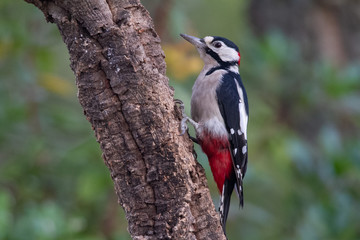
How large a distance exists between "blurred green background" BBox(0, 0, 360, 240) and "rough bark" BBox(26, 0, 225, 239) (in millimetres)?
1212

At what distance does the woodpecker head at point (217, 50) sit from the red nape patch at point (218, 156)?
2.48 ft

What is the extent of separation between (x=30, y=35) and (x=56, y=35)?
0.77ft

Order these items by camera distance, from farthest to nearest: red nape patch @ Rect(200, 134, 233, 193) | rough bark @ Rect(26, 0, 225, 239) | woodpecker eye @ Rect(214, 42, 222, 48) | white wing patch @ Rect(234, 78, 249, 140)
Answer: woodpecker eye @ Rect(214, 42, 222, 48) < white wing patch @ Rect(234, 78, 249, 140) < red nape patch @ Rect(200, 134, 233, 193) < rough bark @ Rect(26, 0, 225, 239)

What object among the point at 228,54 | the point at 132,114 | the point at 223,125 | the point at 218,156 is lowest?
the point at 132,114

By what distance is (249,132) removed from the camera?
18.5ft

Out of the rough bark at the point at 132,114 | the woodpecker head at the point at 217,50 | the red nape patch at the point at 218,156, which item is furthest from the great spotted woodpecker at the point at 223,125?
the rough bark at the point at 132,114

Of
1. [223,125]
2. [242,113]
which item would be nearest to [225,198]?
[223,125]

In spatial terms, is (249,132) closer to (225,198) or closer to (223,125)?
(223,125)

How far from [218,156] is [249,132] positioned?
1.86m

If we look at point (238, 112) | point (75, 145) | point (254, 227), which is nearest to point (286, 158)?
point (254, 227)

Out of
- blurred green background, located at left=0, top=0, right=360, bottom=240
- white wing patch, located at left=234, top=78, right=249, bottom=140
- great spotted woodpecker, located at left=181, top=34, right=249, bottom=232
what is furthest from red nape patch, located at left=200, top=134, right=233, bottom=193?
blurred green background, located at left=0, top=0, right=360, bottom=240

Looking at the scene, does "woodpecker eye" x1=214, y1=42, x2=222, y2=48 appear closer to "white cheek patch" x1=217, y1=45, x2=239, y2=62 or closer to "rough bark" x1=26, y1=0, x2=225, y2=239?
"white cheek patch" x1=217, y1=45, x2=239, y2=62

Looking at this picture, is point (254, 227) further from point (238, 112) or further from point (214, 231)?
point (214, 231)

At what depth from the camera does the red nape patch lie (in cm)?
381
